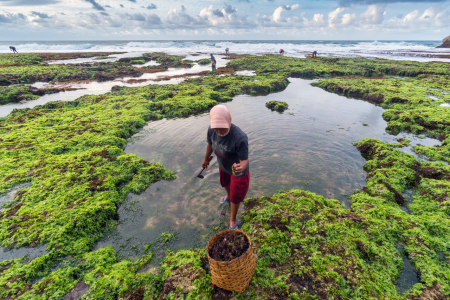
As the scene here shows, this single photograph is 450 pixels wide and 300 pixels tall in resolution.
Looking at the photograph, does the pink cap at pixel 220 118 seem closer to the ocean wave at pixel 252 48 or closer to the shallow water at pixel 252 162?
the shallow water at pixel 252 162

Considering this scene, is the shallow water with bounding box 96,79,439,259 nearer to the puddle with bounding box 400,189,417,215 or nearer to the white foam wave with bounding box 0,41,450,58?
the puddle with bounding box 400,189,417,215

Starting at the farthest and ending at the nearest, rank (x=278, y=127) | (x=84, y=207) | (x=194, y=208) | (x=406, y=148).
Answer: (x=278, y=127) → (x=406, y=148) → (x=194, y=208) → (x=84, y=207)

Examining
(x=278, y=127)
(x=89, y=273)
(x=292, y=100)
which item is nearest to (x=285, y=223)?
(x=89, y=273)

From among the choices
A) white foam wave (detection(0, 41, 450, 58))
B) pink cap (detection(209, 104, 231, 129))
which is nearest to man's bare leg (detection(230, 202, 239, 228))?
pink cap (detection(209, 104, 231, 129))

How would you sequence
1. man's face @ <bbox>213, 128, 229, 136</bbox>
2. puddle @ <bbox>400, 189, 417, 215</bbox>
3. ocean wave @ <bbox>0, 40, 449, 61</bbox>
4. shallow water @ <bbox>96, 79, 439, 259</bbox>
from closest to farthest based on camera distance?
man's face @ <bbox>213, 128, 229, 136</bbox> < shallow water @ <bbox>96, 79, 439, 259</bbox> < puddle @ <bbox>400, 189, 417, 215</bbox> < ocean wave @ <bbox>0, 40, 449, 61</bbox>

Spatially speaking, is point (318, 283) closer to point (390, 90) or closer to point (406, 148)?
point (406, 148)

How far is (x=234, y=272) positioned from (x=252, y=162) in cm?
→ 522

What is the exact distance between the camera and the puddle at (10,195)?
5.44 m

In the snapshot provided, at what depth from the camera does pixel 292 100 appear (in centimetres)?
1634

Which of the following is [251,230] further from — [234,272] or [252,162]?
[252,162]

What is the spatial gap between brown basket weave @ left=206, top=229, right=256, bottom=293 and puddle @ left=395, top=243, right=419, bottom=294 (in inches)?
111

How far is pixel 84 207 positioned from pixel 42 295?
229 centimetres

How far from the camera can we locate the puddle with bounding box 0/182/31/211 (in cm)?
544

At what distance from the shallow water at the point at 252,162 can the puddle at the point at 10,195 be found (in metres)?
3.41
